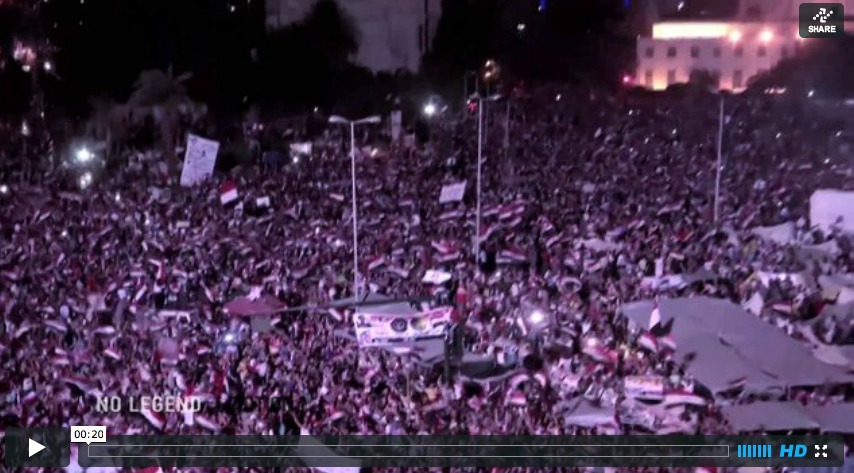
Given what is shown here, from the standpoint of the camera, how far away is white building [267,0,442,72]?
150 ft

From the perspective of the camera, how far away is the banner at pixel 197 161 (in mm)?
26469

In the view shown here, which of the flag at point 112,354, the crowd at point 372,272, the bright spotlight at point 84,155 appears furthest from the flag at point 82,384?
the bright spotlight at point 84,155

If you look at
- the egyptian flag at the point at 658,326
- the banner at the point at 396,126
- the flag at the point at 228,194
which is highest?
the banner at the point at 396,126

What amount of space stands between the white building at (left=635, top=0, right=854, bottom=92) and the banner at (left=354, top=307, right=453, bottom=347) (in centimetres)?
2977

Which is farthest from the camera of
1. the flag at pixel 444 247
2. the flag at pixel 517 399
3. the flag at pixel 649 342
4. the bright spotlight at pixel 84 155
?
the bright spotlight at pixel 84 155

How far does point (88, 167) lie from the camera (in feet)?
113

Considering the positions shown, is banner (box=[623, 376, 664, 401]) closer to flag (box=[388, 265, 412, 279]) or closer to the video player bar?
the video player bar

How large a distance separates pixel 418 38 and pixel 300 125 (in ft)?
31.0

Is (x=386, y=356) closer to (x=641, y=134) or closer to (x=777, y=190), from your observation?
(x=777, y=190)

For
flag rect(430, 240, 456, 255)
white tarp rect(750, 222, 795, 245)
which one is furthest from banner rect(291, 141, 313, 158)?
white tarp rect(750, 222, 795, 245)

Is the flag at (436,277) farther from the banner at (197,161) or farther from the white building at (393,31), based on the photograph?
the white building at (393,31)

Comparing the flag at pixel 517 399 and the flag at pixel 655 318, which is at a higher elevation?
the flag at pixel 655 318

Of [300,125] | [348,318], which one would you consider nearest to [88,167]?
[300,125]

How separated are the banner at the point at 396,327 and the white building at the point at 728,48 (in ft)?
97.7
